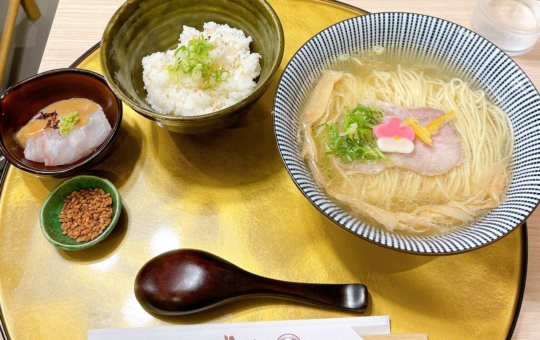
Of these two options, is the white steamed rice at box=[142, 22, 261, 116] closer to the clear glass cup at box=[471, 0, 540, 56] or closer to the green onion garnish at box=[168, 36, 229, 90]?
the green onion garnish at box=[168, 36, 229, 90]

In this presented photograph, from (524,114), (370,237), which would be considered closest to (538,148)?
(524,114)

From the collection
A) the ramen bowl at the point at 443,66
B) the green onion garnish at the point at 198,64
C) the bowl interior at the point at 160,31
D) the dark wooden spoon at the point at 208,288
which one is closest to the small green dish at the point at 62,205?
the dark wooden spoon at the point at 208,288

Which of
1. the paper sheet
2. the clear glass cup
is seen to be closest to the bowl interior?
the paper sheet

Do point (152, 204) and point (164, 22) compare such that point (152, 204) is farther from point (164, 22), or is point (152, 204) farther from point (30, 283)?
point (164, 22)

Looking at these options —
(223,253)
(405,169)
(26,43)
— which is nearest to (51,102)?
(223,253)

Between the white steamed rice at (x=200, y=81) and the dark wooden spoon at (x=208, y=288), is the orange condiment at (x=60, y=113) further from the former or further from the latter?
the dark wooden spoon at (x=208, y=288)

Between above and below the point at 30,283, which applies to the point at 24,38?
below
